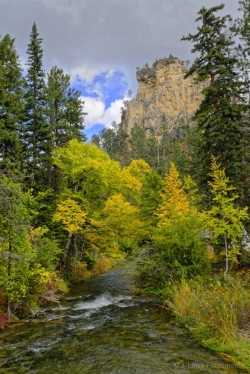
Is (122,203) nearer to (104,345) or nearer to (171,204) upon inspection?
(171,204)

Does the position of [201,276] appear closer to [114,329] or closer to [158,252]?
[158,252]

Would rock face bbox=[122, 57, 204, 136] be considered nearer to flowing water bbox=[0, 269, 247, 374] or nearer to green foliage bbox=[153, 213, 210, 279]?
green foliage bbox=[153, 213, 210, 279]

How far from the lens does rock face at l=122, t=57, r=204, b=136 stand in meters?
114

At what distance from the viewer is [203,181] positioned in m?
18.8

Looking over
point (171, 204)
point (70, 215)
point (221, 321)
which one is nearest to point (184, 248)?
point (171, 204)

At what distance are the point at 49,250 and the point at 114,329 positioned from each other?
5.03 meters

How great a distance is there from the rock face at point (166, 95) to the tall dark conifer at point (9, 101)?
95.3 metres

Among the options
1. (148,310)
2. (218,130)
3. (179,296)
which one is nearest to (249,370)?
(179,296)

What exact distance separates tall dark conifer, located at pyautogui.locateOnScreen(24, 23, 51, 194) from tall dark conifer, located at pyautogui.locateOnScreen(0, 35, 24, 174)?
361 centimetres

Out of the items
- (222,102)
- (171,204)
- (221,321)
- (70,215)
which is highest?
(222,102)

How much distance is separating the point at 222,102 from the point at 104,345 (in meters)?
14.8

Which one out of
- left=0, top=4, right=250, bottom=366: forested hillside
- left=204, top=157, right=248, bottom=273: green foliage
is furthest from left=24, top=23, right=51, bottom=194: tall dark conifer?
left=204, top=157, right=248, bottom=273: green foliage

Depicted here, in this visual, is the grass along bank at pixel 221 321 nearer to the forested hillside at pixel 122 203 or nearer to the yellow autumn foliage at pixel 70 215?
the forested hillside at pixel 122 203

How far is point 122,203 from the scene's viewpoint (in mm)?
20078
